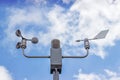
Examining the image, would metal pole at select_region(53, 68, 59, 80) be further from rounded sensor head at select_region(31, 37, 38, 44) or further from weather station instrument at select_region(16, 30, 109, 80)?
rounded sensor head at select_region(31, 37, 38, 44)

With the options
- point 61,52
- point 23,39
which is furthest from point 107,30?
point 23,39

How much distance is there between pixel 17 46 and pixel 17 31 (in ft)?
1.35

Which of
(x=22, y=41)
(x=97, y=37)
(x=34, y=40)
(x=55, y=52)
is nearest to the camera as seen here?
(x=55, y=52)

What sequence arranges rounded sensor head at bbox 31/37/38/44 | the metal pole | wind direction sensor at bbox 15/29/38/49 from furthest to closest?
rounded sensor head at bbox 31/37/38/44 → wind direction sensor at bbox 15/29/38/49 → the metal pole

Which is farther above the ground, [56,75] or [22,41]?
[22,41]

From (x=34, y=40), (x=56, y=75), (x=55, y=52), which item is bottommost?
(x=56, y=75)

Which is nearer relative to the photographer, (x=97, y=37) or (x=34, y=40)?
(x=34, y=40)

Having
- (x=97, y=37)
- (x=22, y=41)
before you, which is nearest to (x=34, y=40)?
(x=22, y=41)

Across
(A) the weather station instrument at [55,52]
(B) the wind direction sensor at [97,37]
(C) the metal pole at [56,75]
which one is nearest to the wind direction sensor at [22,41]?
Result: (A) the weather station instrument at [55,52]

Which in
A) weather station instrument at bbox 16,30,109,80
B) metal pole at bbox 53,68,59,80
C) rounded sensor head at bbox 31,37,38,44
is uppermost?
rounded sensor head at bbox 31,37,38,44

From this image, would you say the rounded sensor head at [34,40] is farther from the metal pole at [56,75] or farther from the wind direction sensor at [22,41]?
the metal pole at [56,75]

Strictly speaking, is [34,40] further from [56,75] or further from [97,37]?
[97,37]

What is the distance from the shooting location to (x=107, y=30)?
9.09 m

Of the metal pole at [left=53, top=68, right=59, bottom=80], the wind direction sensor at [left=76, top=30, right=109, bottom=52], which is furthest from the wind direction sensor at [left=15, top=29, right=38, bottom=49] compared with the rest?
the wind direction sensor at [left=76, top=30, right=109, bottom=52]
